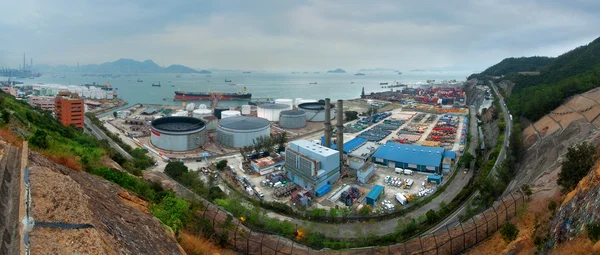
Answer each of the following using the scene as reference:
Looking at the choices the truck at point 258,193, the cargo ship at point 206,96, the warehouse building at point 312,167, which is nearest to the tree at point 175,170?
the truck at point 258,193

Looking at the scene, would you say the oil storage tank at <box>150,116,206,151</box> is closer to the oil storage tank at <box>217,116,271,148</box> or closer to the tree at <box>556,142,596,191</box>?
the oil storage tank at <box>217,116,271,148</box>

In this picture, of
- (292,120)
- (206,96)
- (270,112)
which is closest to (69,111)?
(270,112)

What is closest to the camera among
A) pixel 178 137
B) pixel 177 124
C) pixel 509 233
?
pixel 509 233

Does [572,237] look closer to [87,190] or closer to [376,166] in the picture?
[87,190]

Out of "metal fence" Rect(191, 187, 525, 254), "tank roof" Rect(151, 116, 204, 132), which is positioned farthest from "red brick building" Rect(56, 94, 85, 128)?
"metal fence" Rect(191, 187, 525, 254)

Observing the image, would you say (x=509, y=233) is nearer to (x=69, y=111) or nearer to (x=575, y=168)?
(x=575, y=168)

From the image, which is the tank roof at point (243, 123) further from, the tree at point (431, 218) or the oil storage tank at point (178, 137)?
the tree at point (431, 218)
